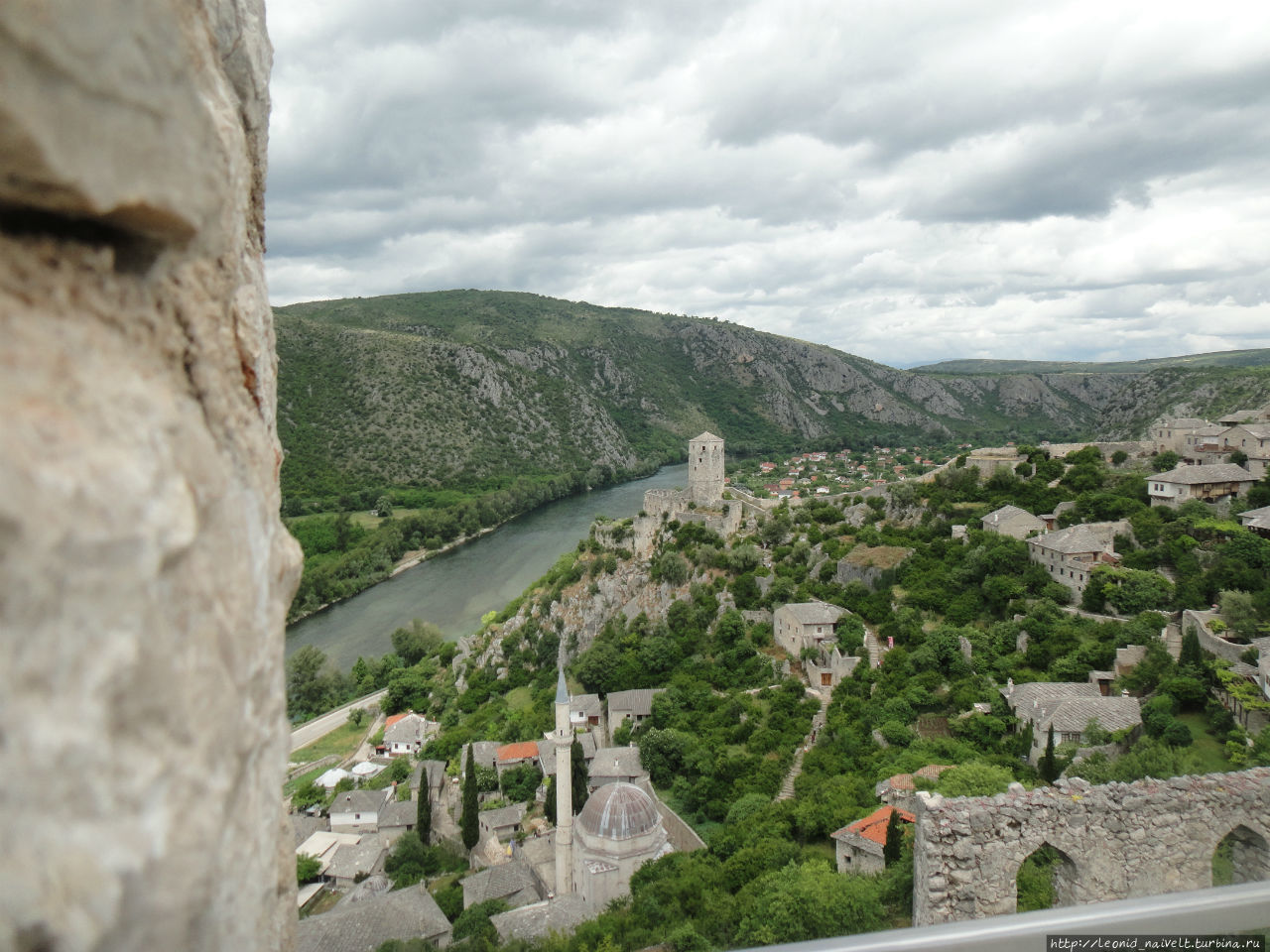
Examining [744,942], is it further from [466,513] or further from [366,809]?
[466,513]

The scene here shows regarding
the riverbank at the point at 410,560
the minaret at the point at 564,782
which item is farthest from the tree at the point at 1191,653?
the riverbank at the point at 410,560

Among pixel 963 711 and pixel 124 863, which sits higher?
pixel 124 863

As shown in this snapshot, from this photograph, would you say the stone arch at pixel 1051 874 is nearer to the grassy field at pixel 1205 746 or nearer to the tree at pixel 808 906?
the tree at pixel 808 906

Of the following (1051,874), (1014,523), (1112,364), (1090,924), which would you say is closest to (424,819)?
(1051,874)

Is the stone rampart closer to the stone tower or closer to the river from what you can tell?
the stone tower

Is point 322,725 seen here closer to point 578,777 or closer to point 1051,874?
point 578,777

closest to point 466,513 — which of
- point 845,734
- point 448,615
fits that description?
point 448,615
